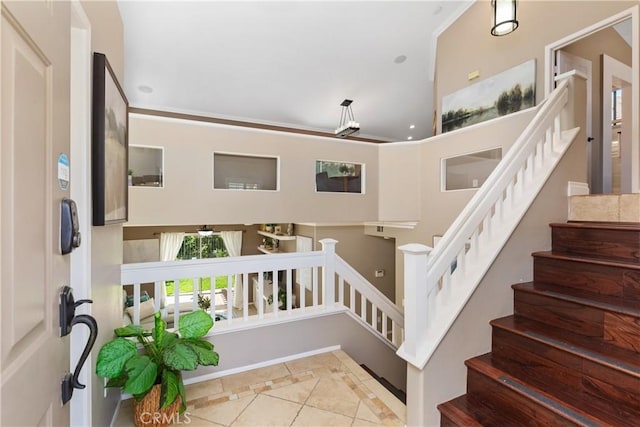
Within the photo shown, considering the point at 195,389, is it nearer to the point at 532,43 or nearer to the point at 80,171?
the point at 80,171

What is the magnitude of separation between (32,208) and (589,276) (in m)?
2.47

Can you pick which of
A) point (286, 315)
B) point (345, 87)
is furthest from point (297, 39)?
point (286, 315)

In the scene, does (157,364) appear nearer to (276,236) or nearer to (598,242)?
(598,242)

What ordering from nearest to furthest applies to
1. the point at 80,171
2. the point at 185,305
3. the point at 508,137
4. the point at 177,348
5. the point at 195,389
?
the point at 80,171, the point at 177,348, the point at 195,389, the point at 508,137, the point at 185,305

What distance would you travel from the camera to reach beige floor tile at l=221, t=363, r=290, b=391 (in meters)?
2.21

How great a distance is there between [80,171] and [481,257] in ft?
7.22

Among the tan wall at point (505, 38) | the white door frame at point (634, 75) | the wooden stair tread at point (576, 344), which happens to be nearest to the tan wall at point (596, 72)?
the tan wall at point (505, 38)

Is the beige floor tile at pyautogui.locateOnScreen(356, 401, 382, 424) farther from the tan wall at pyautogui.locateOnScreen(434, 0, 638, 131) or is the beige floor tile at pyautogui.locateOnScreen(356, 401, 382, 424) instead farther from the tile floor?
the tan wall at pyautogui.locateOnScreen(434, 0, 638, 131)

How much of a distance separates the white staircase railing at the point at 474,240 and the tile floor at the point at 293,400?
0.59 m

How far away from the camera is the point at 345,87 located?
A: 6551mm

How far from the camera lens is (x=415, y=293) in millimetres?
1589

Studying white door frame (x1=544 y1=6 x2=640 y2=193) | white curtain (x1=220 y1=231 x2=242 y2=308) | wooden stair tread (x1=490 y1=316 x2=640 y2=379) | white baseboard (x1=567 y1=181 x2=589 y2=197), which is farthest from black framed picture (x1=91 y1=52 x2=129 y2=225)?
white curtain (x1=220 y1=231 x2=242 y2=308)

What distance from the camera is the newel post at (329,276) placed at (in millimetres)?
2836

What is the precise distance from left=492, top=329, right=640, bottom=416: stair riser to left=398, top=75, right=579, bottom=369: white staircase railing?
38 centimetres
